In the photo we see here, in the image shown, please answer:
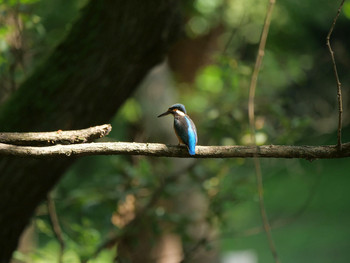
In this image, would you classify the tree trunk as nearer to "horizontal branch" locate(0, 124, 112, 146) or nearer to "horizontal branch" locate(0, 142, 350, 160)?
"horizontal branch" locate(0, 124, 112, 146)

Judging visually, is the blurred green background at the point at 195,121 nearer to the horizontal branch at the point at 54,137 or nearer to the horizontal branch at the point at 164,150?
the horizontal branch at the point at 164,150

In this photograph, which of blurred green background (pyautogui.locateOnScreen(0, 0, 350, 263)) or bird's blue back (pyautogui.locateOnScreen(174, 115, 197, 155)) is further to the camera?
blurred green background (pyautogui.locateOnScreen(0, 0, 350, 263))

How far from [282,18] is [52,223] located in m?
7.04

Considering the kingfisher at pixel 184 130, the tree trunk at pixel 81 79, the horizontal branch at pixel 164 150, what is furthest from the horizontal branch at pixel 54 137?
the tree trunk at pixel 81 79

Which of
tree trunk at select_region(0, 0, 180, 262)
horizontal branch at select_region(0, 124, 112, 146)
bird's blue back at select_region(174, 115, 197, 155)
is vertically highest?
tree trunk at select_region(0, 0, 180, 262)

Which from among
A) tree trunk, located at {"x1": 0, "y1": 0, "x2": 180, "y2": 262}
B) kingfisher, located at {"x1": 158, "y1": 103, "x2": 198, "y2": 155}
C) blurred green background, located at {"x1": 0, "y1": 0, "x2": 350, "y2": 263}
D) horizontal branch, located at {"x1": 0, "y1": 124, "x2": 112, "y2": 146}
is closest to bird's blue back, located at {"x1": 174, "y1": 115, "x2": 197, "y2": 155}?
kingfisher, located at {"x1": 158, "y1": 103, "x2": 198, "y2": 155}

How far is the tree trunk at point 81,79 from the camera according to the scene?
3.45 metres

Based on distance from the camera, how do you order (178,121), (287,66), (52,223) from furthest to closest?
(287,66)
(52,223)
(178,121)

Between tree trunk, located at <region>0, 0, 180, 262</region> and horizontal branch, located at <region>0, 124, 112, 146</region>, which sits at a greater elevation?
tree trunk, located at <region>0, 0, 180, 262</region>

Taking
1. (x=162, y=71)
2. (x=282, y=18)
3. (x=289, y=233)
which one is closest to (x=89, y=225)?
(x=162, y=71)

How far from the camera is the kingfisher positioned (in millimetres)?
2525

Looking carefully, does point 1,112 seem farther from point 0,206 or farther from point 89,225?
point 89,225

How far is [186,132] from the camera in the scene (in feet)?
8.95

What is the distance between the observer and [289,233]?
1723 centimetres
